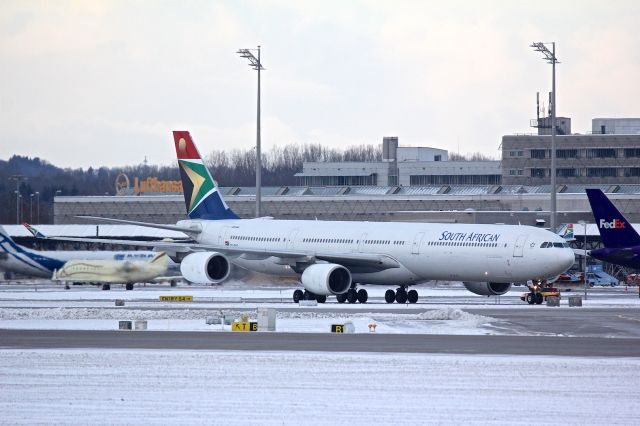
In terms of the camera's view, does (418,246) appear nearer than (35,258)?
Yes

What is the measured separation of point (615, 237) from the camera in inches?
2472

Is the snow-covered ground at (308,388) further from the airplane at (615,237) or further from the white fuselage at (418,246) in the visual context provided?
the airplane at (615,237)

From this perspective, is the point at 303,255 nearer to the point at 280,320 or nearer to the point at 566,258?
the point at 566,258

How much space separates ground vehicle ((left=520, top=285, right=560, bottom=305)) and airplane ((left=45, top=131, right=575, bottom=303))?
120 cm

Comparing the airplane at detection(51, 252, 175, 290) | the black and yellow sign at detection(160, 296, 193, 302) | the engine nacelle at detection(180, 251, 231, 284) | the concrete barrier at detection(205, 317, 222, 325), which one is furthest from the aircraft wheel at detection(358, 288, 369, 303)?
the airplane at detection(51, 252, 175, 290)

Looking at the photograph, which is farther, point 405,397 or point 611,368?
point 611,368

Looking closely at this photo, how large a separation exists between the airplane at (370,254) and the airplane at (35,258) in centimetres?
1866

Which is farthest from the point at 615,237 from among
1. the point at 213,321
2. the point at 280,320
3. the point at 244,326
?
the point at 244,326

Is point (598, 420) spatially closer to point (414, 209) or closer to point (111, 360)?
point (111, 360)

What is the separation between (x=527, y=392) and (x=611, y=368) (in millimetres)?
4617

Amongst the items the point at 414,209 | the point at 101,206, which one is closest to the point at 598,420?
the point at 414,209

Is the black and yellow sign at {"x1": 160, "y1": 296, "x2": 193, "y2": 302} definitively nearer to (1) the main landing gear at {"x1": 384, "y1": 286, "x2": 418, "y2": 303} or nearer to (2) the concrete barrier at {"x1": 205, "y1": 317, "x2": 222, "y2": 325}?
(1) the main landing gear at {"x1": 384, "y1": 286, "x2": 418, "y2": 303}

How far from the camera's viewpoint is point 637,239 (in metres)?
62.5

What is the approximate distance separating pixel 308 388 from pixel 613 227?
42637 mm
